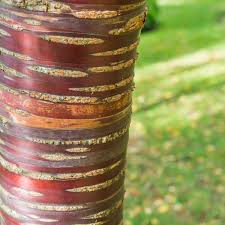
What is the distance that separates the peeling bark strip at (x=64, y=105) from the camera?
103 centimetres

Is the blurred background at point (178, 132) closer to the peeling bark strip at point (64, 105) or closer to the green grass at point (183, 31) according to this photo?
the green grass at point (183, 31)

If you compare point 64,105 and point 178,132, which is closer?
point 64,105

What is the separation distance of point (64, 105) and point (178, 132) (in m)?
7.25

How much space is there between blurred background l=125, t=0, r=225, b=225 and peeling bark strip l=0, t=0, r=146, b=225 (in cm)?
289

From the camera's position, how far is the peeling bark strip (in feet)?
3.37

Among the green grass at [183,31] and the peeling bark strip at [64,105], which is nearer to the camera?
the peeling bark strip at [64,105]

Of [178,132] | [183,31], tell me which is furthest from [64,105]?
[183,31]

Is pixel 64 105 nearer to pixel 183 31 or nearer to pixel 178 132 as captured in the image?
pixel 178 132

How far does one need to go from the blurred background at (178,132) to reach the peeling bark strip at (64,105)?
2888 millimetres

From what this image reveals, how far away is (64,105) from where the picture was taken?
1.09 meters

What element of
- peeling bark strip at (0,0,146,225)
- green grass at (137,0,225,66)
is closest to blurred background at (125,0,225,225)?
green grass at (137,0,225,66)

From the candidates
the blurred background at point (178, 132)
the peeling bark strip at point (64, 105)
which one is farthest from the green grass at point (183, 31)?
the peeling bark strip at point (64, 105)

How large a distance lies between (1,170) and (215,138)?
6852 mm

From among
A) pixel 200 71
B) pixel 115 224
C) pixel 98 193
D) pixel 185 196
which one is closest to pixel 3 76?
pixel 98 193
